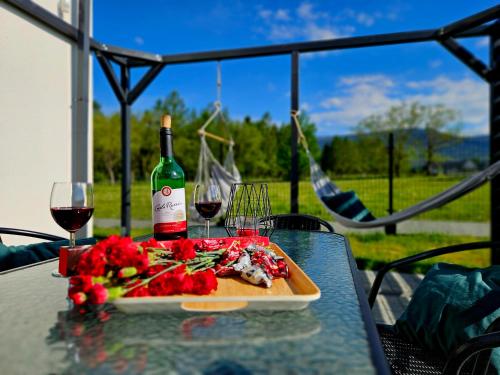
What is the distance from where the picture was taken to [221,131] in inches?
431

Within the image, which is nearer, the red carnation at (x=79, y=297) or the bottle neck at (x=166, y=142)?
the red carnation at (x=79, y=297)

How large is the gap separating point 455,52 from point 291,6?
320 inches

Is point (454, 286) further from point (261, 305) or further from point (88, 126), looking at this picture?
point (88, 126)

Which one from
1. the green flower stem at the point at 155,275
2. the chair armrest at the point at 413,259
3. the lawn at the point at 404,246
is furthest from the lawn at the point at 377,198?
the green flower stem at the point at 155,275

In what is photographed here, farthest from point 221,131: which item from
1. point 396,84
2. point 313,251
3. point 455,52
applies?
point 313,251

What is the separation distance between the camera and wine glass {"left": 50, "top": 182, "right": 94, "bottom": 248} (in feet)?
2.82

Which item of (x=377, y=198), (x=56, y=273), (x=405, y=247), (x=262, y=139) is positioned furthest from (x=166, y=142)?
(x=262, y=139)

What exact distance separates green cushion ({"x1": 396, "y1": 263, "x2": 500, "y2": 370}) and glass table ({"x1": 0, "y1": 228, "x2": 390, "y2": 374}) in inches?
18.1

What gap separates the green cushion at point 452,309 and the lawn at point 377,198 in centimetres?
284

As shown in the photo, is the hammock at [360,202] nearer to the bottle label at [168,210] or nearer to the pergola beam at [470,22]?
the pergola beam at [470,22]

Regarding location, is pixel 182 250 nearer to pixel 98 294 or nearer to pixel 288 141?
pixel 98 294

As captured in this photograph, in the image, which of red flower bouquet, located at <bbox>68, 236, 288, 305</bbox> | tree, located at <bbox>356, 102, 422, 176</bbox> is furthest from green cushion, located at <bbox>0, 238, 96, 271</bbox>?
tree, located at <bbox>356, 102, 422, 176</bbox>

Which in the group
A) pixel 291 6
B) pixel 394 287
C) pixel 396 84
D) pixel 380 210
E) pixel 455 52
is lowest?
pixel 394 287

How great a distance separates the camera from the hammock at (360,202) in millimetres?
2509
